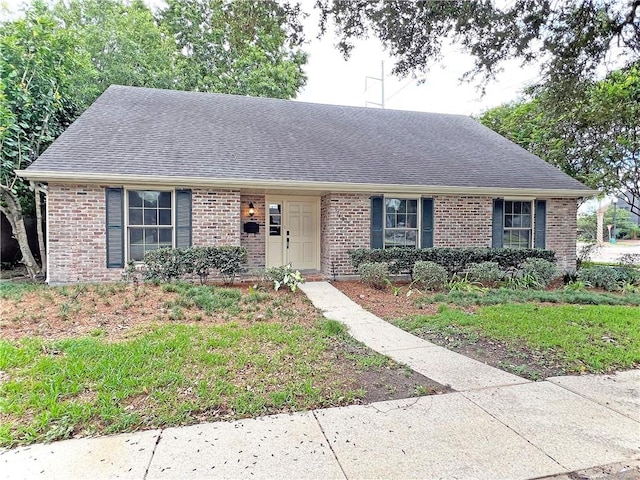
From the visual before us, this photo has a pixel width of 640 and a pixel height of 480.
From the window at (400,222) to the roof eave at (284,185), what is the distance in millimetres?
372

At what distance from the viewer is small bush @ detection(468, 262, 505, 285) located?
8648mm

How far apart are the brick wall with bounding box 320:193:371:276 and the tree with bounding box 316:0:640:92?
145 inches

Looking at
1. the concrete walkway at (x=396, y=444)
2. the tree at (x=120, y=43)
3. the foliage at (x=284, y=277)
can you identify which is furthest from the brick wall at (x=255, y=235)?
the tree at (x=120, y=43)

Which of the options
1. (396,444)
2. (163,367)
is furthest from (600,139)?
(163,367)

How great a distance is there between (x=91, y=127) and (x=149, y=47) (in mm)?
9355

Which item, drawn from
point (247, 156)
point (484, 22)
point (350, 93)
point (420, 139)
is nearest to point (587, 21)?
point (484, 22)

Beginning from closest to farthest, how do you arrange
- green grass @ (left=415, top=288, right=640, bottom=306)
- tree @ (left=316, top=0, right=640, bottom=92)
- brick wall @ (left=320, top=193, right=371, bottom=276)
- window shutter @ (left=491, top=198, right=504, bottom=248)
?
tree @ (left=316, top=0, right=640, bottom=92) < green grass @ (left=415, top=288, right=640, bottom=306) < brick wall @ (left=320, top=193, right=371, bottom=276) < window shutter @ (left=491, top=198, right=504, bottom=248)

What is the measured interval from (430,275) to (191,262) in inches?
209

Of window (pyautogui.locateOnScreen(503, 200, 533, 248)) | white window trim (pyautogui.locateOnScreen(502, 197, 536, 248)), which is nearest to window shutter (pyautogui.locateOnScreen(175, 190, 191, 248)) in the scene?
white window trim (pyautogui.locateOnScreen(502, 197, 536, 248))

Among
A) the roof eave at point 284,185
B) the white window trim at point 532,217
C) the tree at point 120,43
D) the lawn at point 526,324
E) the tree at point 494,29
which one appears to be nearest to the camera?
the lawn at point 526,324

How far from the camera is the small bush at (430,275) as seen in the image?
324 inches

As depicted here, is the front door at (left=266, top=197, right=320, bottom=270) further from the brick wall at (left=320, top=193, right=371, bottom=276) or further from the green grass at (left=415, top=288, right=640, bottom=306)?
the green grass at (left=415, top=288, right=640, bottom=306)

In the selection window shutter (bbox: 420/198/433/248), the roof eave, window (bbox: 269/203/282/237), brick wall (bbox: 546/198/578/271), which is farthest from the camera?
brick wall (bbox: 546/198/578/271)

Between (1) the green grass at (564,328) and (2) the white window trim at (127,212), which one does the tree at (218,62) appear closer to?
(2) the white window trim at (127,212)
